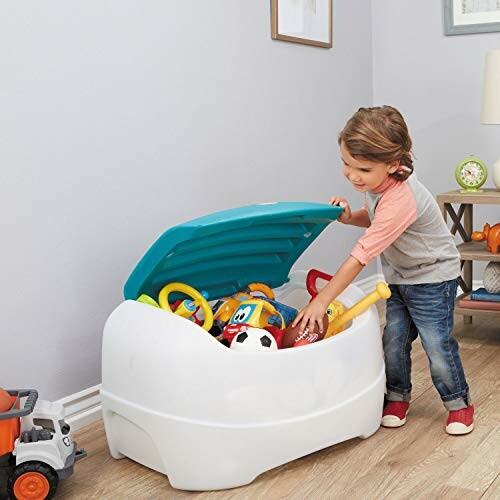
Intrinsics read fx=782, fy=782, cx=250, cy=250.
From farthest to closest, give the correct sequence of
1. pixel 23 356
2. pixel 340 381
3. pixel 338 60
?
pixel 338 60 → pixel 23 356 → pixel 340 381

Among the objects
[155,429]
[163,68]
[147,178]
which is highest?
[163,68]

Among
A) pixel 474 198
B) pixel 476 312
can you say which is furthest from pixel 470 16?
pixel 476 312

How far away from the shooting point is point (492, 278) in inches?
105

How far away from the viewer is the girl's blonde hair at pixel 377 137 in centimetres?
174

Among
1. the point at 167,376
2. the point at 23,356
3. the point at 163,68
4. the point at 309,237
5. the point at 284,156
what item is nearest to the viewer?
the point at 167,376

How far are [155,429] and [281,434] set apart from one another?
266 mm

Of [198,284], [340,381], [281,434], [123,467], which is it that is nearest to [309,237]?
[198,284]

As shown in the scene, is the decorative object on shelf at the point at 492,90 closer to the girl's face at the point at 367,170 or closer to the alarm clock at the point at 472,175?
the alarm clock at the point at 472,175

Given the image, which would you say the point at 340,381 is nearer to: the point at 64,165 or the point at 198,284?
the point at 198,284

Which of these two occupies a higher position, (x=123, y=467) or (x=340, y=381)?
(x=340, y=381)

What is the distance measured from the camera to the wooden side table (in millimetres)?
2633

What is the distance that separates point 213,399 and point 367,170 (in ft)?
2.05

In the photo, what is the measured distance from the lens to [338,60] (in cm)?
304

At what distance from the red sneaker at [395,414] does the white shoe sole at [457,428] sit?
119 mm
